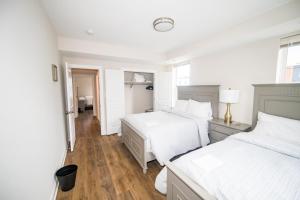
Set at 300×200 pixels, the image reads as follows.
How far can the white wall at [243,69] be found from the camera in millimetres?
2314

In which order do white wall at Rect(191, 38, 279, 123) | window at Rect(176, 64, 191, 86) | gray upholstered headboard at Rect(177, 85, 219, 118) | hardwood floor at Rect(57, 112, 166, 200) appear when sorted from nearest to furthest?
1. hardwood floor at Rect(57, 112, 166, 200)
2. white wall at Rect(191, 38, 279, 123)
3. gray upholstered headboard at Rect(177, 85, 219, 118)
4. window at Rect(176, 64, 191, 86)

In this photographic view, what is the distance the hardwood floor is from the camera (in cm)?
179

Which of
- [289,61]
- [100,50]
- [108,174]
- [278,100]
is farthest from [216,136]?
[100,50]

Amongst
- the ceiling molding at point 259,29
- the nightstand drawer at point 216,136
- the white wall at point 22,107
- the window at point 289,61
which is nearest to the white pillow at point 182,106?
the nightstand drawer at point 216,136

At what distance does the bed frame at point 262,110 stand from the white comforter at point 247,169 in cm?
8

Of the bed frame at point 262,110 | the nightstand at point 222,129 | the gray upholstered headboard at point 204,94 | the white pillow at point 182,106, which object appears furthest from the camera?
the white pillow at point 182,106

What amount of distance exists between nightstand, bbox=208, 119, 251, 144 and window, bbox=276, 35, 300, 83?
100cm

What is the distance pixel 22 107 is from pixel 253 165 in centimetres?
219

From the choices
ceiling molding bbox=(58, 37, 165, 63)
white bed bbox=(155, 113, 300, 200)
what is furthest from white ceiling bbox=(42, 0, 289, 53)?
white bed bbox=(155, 113, 300, 200)

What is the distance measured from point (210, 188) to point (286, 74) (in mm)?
2389

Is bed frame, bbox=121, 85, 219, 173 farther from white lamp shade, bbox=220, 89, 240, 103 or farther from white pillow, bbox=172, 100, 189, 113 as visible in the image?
white lamp shade, bbox=220, 89, 240, 103

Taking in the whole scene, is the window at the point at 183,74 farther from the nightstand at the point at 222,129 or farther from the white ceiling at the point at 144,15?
the nightstand at the point at 222,129

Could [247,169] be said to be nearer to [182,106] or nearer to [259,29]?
[259,29]

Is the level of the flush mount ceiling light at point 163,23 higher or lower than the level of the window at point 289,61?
higher
